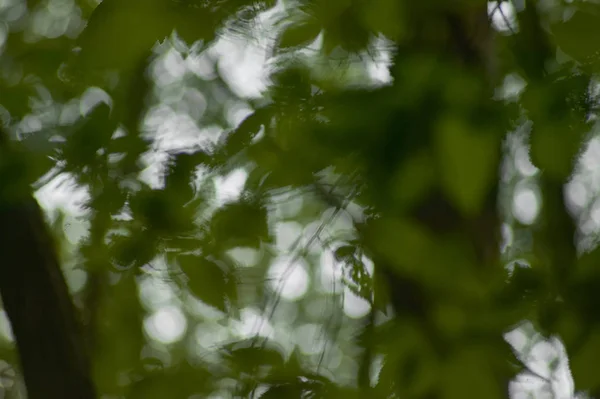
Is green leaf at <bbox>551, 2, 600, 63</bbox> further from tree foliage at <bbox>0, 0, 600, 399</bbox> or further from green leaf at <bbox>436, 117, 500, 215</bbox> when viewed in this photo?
green leaf at <bbox>436, 117, 500, 215</bbox>

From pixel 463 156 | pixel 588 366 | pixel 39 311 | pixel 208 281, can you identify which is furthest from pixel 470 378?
pixel 39 311

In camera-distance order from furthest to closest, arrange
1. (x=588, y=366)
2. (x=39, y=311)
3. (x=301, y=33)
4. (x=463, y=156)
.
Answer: (x=39, y=311) < (x=301, y=33) < (x=588, y=366) < (x=463, y=156)

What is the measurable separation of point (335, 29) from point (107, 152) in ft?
1.19

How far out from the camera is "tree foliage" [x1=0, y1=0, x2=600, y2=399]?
0.78 metres

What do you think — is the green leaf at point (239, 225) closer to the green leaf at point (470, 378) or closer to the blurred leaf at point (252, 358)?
the blurred leaf at point (252, 358)

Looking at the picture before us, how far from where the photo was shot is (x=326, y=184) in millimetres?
1283

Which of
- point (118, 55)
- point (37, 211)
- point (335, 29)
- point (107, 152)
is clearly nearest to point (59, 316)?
point (37, 211)

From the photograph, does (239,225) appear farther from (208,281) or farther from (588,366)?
(588,366)

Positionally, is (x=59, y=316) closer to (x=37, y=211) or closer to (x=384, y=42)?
(x=37, y=211)

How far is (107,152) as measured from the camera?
1059mm

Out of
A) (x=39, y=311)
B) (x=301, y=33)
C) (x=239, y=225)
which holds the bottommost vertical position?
(x=39, y=311)

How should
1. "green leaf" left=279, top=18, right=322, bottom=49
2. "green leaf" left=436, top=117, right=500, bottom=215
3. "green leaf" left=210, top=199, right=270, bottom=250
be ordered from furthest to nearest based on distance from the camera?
"green leaf" left=210, top=199, right=270, bottom=250 → "green leaf" left=279, top=18, right=322, bottom=49 → "green leaf" left=436, top=117, right=500, bottom=215

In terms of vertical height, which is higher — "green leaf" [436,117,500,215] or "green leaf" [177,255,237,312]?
"green leaf" [436,117,500,215]

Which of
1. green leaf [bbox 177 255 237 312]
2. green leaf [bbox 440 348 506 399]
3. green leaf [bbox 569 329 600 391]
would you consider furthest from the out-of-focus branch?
green leaf [bbox 569 329 600 391]
